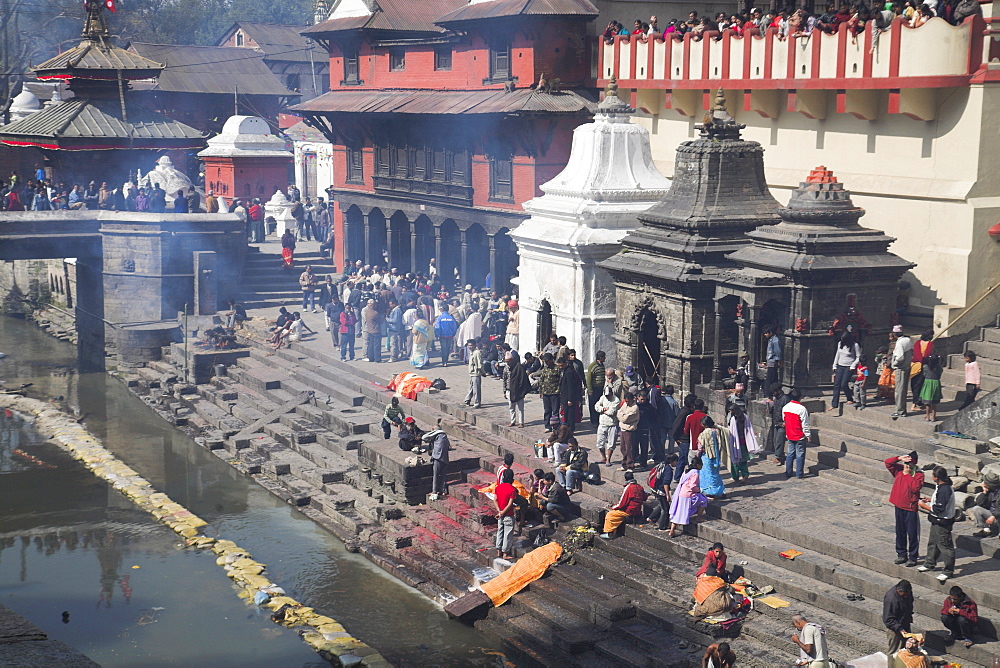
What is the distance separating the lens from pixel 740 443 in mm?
16312

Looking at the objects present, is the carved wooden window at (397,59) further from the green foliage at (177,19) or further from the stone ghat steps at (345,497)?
the green foliage at (177,19)

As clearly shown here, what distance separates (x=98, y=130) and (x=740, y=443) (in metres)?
20.9

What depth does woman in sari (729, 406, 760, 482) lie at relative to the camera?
1623 centimetres

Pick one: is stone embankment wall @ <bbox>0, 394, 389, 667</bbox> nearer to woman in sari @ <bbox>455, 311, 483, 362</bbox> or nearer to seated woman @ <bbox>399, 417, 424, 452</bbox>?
seated woman @ <bbox>399, 417, 424, 452</bbox>

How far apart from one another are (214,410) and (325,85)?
34.8 m

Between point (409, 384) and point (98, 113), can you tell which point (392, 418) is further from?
point (98, 113)

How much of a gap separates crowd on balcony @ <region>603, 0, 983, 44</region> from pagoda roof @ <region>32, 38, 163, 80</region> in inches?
475

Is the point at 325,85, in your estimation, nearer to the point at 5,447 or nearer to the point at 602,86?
the point at 602,86

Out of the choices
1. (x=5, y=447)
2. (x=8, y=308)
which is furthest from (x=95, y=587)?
(x=8, y=308)

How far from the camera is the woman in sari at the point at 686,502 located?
15242 millimetres

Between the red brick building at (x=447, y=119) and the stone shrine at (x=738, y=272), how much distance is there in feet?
25.8

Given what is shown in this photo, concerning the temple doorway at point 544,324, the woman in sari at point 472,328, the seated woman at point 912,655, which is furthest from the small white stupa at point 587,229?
the seated woman at point 912,655

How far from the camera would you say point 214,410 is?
25766 mm

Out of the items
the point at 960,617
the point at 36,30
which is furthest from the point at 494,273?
the point at 36,30
